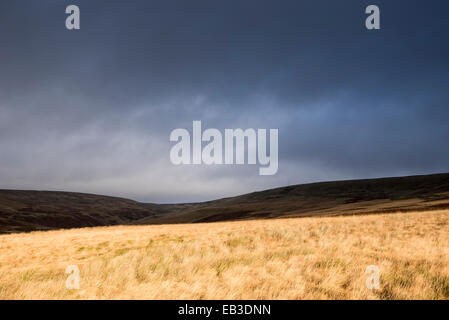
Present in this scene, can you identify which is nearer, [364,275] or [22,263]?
[364,275]

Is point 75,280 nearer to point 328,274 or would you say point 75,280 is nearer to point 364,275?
point 328,274

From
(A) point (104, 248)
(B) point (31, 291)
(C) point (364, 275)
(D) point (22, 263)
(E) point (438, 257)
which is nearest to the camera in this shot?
(B) point (31, 291)

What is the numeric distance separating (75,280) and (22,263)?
10146 mm

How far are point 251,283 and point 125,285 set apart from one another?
328 cm

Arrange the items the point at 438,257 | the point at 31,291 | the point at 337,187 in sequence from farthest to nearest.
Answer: the point at 337,187 → the point at 438,257 → the point at 31,291

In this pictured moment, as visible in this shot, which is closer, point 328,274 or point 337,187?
point 328,274

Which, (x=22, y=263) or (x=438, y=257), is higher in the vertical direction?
(x=438, y=257)
